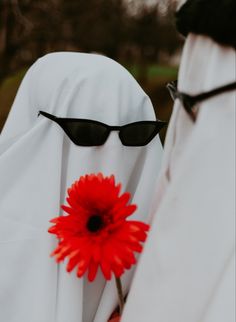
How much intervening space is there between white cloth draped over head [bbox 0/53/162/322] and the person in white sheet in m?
0.41

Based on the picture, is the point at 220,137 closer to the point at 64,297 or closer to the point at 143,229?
the point at 143,229

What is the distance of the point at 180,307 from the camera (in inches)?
46.7

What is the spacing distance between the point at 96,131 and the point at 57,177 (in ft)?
0.72

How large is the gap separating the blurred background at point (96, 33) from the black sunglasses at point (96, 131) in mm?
6320

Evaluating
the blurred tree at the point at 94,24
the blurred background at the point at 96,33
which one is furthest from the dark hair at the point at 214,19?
the blurred tree at the point at 94,24

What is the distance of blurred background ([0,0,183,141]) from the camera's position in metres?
8.58

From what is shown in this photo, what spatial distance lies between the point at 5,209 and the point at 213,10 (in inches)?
40.4

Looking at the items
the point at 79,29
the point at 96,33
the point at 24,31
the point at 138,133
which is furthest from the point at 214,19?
the point at 96,33

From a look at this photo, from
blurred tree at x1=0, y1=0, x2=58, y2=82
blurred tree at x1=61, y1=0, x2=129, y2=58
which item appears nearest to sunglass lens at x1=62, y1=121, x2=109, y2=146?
blurred tree at x1=0, y1=0, x2=58, y2=82

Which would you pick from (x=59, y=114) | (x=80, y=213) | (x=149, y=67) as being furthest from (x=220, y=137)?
(x=149, y=67)

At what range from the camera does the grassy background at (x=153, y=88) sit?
5861 millimetres

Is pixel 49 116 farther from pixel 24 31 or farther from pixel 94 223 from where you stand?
pixel 24 31

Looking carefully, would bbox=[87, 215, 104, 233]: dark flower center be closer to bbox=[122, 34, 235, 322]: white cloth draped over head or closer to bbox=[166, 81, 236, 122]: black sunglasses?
bbox=[122, 34, 235, 322]: white cloth draped over head

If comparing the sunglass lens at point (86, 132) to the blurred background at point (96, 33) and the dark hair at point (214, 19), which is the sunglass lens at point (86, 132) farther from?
the blurred background at point (96, 33)
